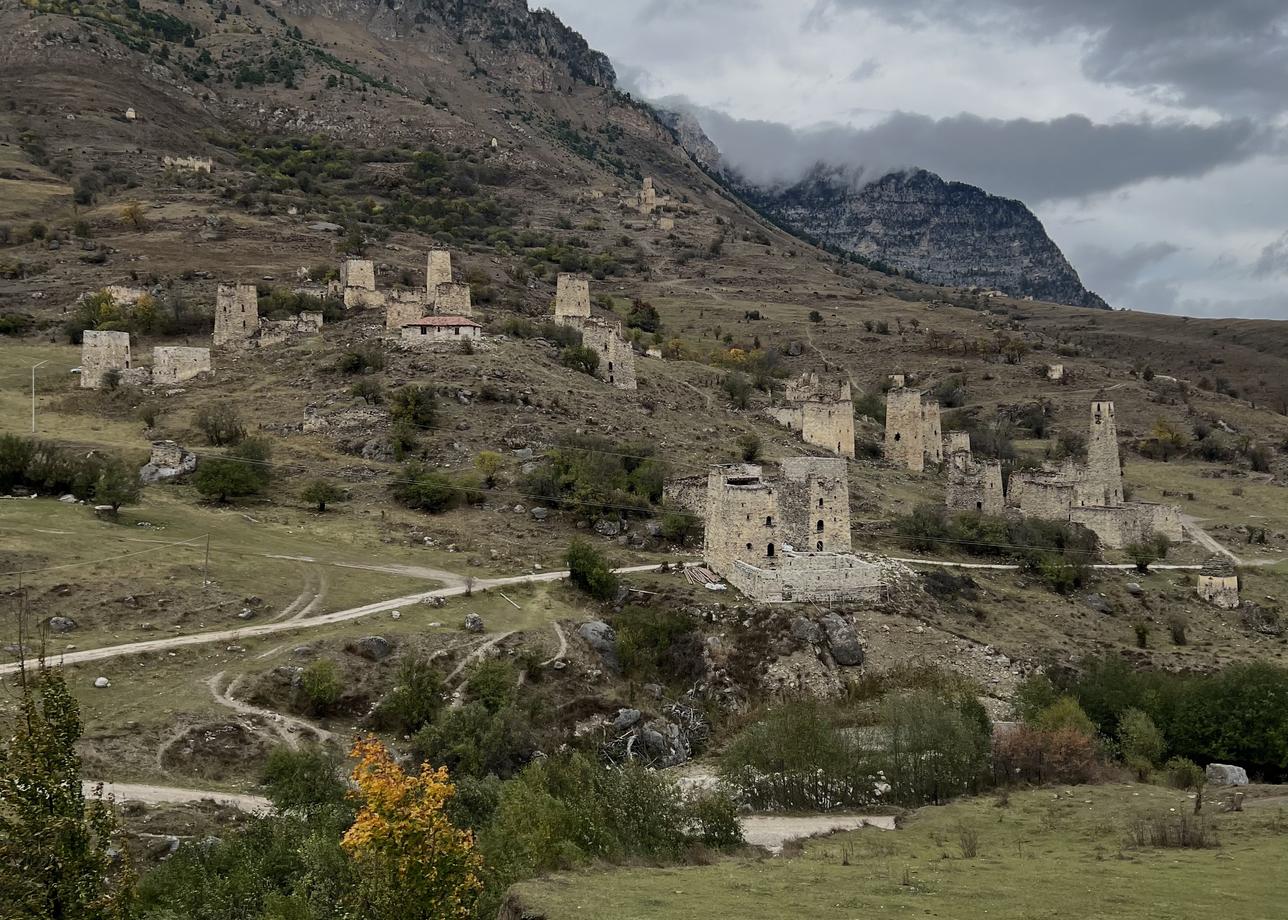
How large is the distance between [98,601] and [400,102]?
5031 inches

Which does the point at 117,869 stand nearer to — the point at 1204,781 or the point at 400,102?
the point at 1204,781

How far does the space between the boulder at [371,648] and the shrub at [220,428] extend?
1895 cm

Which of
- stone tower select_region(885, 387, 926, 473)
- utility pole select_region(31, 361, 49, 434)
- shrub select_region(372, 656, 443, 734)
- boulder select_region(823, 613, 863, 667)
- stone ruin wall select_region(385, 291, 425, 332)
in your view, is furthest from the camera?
stone tower select_region(885, 387, 926, 473)

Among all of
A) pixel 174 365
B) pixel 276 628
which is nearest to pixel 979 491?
pixel 276 628

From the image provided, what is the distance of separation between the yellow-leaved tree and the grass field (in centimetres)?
102

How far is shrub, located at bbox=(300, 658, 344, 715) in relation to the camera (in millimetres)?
27531

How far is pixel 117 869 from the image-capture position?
16750 mm

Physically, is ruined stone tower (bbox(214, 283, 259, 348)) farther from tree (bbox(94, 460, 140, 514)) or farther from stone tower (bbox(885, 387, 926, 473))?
stone tower (bbox(885, 387, 926, 473))

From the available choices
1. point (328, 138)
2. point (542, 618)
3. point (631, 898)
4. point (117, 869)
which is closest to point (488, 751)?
point (542, 618)

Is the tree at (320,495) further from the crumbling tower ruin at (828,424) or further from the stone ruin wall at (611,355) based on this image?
the crumbling tower ruin at (828,424)

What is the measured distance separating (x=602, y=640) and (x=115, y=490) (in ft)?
58.3

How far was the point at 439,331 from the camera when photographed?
184 feet

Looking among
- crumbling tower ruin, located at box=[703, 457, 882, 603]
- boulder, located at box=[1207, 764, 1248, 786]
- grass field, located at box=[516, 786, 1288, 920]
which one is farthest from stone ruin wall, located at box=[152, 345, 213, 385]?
boulder, located at box=[1207, 764, 1248, 786]

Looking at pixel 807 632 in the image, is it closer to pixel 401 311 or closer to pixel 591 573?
pixel 591 573
